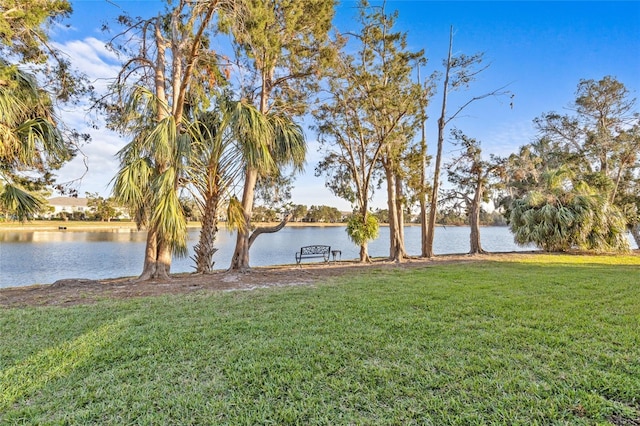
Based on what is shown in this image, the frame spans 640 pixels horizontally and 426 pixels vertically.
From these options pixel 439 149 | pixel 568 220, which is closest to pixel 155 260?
pixel 439 149

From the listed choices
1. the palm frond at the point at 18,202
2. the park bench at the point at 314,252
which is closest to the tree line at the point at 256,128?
the palm frond at the point at 18,202

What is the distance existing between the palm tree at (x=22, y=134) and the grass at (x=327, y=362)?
8.21ft

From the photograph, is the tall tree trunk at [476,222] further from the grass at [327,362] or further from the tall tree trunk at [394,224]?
the grass at [327,362]

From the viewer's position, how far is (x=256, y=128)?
6.22 m

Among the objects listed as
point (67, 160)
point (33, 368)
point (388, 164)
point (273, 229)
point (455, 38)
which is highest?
point (455, 38)

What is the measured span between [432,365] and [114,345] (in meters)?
2.95

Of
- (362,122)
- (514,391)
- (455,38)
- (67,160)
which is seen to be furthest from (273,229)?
(455,38)

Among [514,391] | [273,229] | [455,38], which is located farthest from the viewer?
[455,38]

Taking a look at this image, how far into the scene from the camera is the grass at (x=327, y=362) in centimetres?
183

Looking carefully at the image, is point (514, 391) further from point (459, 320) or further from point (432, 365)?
point (459, 320)

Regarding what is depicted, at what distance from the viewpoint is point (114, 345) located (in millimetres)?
2877

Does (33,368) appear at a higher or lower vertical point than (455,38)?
lower

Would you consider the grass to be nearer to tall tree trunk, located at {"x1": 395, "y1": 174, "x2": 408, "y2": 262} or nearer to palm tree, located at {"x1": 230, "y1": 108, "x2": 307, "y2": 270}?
palm tree, located at {"x1": 230, "y1": 108, "x2": 307, "y2": 270}

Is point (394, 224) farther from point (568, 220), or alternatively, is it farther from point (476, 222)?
point (568, 220)
